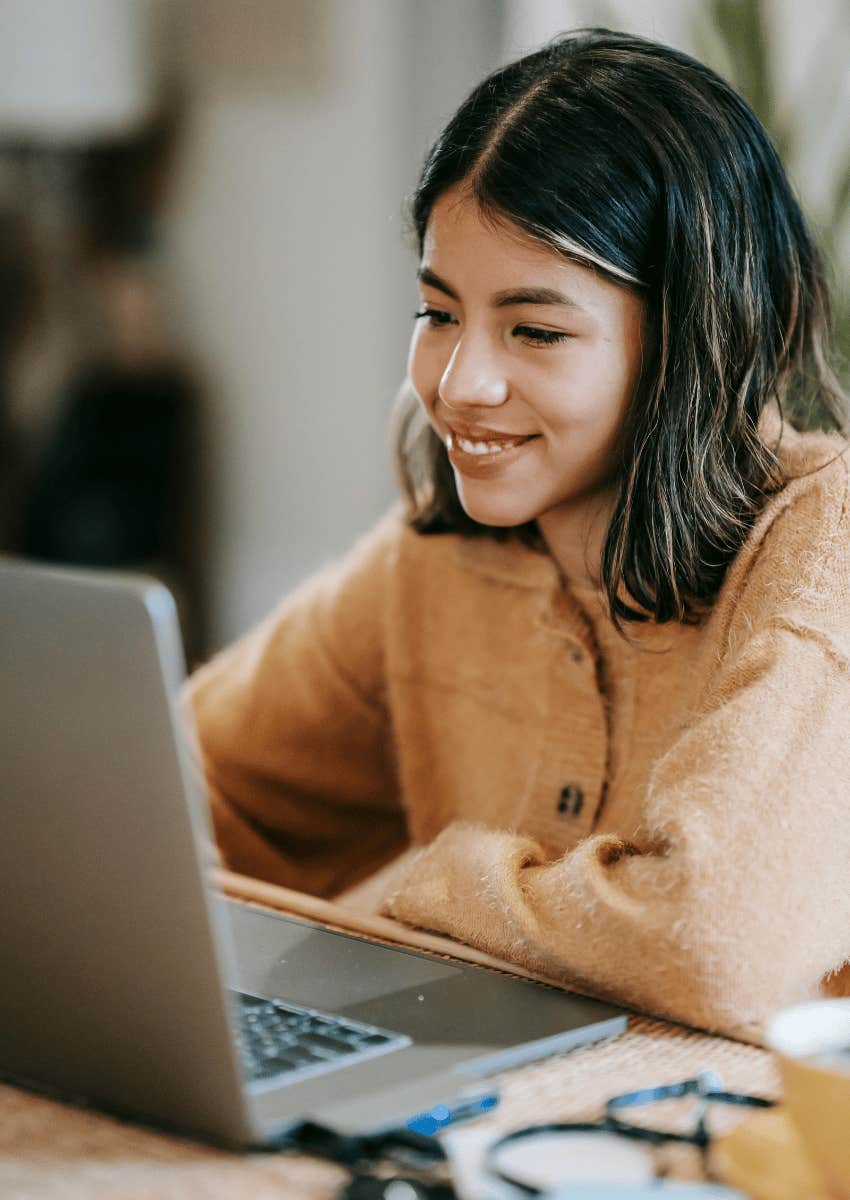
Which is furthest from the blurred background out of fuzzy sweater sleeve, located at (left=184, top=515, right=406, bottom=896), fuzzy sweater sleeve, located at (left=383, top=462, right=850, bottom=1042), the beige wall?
fuzzy sweater sleeve, located at (left=383, top=462, right=850, bottom=1042)

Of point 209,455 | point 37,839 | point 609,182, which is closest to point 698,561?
point 609,182

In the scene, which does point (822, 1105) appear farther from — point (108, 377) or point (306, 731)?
point (108, 377)

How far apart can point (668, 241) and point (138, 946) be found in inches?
26.9

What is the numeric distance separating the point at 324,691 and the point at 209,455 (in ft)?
6.18

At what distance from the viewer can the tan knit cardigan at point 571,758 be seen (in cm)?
89

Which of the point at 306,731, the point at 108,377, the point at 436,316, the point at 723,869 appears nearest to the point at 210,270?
the point at 108,377

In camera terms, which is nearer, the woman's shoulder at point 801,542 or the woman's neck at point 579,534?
the woman's shoulder at point 801,542

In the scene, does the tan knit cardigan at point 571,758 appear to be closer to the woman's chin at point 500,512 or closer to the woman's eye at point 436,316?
the woman's chin at point 500,512

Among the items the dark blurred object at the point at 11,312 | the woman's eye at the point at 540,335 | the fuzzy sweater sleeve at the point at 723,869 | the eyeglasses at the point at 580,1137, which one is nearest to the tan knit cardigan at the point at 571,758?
the fuzzy sweater sleeve at the point at 723,869

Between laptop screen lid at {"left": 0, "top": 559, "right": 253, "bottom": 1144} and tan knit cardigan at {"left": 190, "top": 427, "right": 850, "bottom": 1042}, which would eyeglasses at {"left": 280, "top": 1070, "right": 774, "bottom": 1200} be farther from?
tan knit cardigan at {"left": 190, "top": 427, "right": 850, "bottom": 1042}

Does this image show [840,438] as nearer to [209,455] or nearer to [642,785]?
[642,785]

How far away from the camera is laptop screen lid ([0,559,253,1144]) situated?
0.64 meters

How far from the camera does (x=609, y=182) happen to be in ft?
3.61

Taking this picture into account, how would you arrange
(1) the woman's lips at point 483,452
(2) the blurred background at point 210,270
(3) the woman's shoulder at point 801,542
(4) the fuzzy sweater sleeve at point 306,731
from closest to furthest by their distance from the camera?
(3) the woman's shoulder at point 801,542 → (1) the woman's lips at point 483,452 → (4) the fuzzy sweater sleeve at point 306,731 → (2) the blurred background at point 210,270
